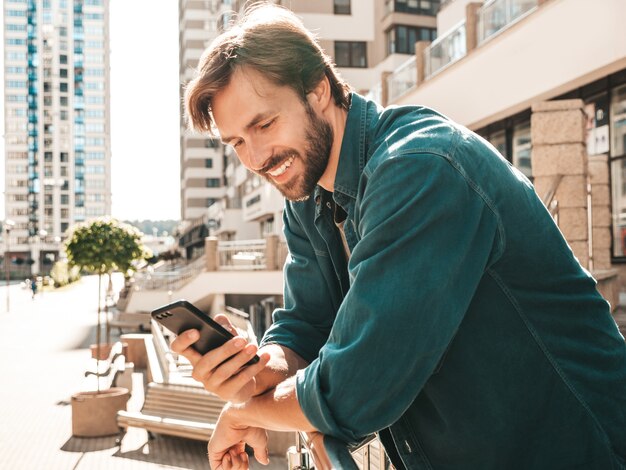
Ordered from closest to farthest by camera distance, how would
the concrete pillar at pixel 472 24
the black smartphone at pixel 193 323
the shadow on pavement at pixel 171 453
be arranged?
the black smartphone at pixel 193 323 → the shadow on pavement at pixel 171 453 → the concrete pillar at pixel 472 24

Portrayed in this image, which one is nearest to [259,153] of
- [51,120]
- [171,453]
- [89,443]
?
[171,453]

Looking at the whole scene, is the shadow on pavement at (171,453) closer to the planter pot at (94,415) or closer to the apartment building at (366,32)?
the planter pot at (94,415)

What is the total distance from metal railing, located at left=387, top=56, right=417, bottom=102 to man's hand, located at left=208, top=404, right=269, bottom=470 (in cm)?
2030

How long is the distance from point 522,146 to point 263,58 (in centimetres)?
1738

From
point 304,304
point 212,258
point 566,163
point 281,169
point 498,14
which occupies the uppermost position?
point 498,14

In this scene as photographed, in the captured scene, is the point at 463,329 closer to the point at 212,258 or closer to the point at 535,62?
the point at 535,62

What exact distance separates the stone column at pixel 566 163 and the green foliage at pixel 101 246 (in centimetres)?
1487

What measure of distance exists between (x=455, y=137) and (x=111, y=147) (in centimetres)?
15383

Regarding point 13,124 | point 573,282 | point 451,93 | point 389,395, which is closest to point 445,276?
point 389,395

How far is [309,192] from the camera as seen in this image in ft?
6.10

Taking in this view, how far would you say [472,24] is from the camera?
1783cm

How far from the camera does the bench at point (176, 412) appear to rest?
10.4 m

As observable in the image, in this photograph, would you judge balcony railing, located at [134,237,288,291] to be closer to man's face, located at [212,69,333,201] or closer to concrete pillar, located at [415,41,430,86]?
concrete pillar, located at [415,41,430,86]

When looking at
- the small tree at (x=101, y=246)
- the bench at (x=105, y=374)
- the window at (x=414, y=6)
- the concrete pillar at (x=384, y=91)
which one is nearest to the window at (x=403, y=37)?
the window at (x=414, y=6)
